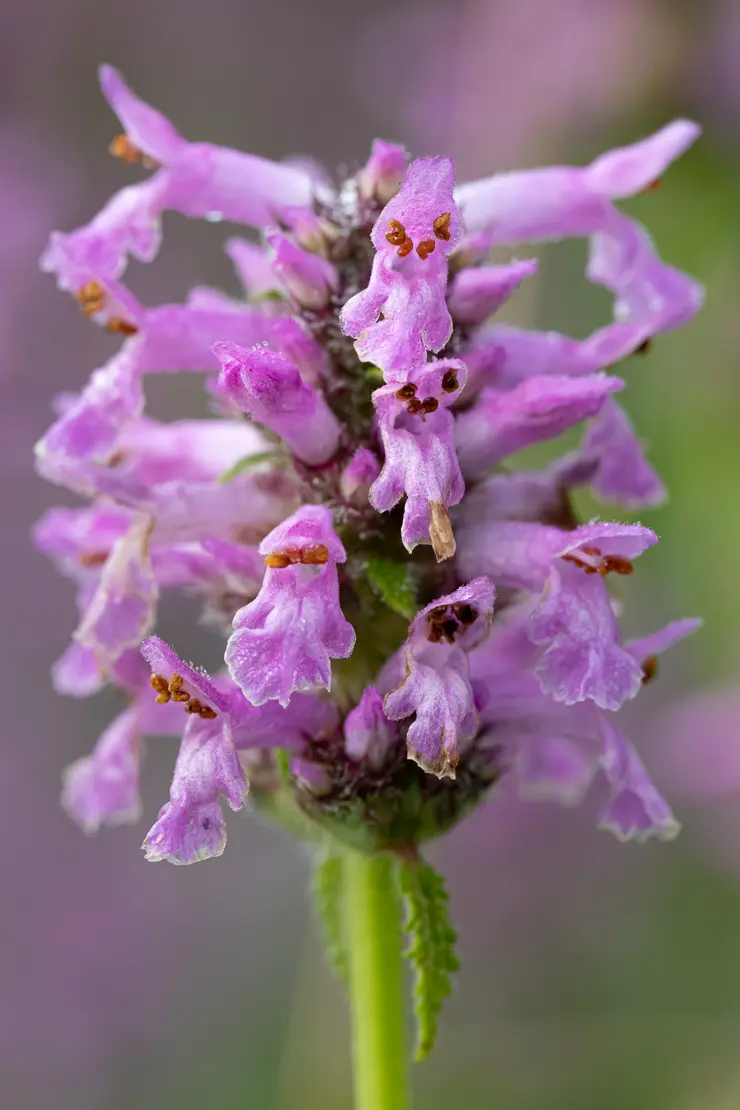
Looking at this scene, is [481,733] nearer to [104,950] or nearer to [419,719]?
[419,719]

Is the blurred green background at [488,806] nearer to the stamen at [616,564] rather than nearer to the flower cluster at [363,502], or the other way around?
the flower cluster at [363,502]

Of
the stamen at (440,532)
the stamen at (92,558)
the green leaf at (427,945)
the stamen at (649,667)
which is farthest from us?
the stamen at (92,558)

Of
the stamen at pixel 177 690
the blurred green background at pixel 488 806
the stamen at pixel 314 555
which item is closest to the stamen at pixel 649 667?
the stamen at pixel 314 555

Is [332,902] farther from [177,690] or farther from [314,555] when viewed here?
[314,555]

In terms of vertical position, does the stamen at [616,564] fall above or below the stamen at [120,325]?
below

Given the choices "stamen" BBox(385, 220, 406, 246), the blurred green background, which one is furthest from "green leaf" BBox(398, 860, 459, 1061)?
the blurred green background

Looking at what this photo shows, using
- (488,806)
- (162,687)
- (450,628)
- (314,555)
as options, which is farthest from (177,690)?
(488,806)
